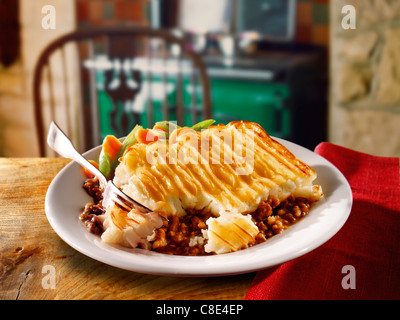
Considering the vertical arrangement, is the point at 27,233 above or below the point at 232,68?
below

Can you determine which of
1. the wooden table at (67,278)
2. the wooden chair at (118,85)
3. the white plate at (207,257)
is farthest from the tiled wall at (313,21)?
the wooden table at (67,278)

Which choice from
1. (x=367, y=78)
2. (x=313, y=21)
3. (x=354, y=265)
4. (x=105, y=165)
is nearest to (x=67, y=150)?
(x=105, y=165)

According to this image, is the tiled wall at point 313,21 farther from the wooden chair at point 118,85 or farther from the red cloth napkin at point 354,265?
the red cloth napkin at point 354,265

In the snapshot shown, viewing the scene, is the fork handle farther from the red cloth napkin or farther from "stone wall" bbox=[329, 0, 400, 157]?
"stone wall" bbox=[329, 0, 400, 157]

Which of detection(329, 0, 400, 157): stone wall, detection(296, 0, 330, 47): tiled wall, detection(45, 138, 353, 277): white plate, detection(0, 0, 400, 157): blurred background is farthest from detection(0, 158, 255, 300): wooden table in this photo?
detection(296, 0, 330, 47): tiled wall

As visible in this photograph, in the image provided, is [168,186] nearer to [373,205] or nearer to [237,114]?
[373,205]

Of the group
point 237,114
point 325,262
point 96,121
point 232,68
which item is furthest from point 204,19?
point 325,262
